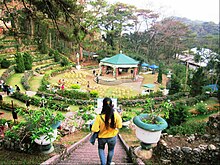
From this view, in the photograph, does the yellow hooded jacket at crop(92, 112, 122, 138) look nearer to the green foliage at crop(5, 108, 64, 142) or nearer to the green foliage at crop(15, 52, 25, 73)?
the green foliage at crop(5, 108, 64, 142)

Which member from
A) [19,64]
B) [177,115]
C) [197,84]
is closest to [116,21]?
[19,64]

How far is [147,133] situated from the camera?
335 centimetres

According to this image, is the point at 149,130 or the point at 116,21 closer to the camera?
the point at 149,130

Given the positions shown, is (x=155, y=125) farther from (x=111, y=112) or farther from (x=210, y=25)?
(x=210, y=25)

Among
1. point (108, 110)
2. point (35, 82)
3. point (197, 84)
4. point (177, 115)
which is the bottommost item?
point (35, 82)

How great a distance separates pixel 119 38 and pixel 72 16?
87.1 ft

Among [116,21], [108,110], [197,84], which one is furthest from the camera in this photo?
[116,21]

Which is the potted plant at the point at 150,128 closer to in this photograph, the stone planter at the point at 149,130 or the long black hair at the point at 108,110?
the stone planter at the point at 149,130

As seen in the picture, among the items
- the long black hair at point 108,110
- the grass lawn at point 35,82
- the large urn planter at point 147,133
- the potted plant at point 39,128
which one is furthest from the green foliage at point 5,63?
the long black hair at point 108,110

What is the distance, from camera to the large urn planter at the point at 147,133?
3271 millimetres

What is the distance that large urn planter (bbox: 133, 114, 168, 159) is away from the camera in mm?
3271

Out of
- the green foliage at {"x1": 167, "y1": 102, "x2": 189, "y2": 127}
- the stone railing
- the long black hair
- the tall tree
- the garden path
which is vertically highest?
the tall tree

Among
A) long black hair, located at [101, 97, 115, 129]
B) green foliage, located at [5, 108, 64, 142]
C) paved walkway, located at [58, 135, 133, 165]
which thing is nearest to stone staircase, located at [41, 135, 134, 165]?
paved walkway, located at [58, 135, 133, 165]

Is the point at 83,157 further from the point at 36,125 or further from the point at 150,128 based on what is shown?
the point at 150,128
